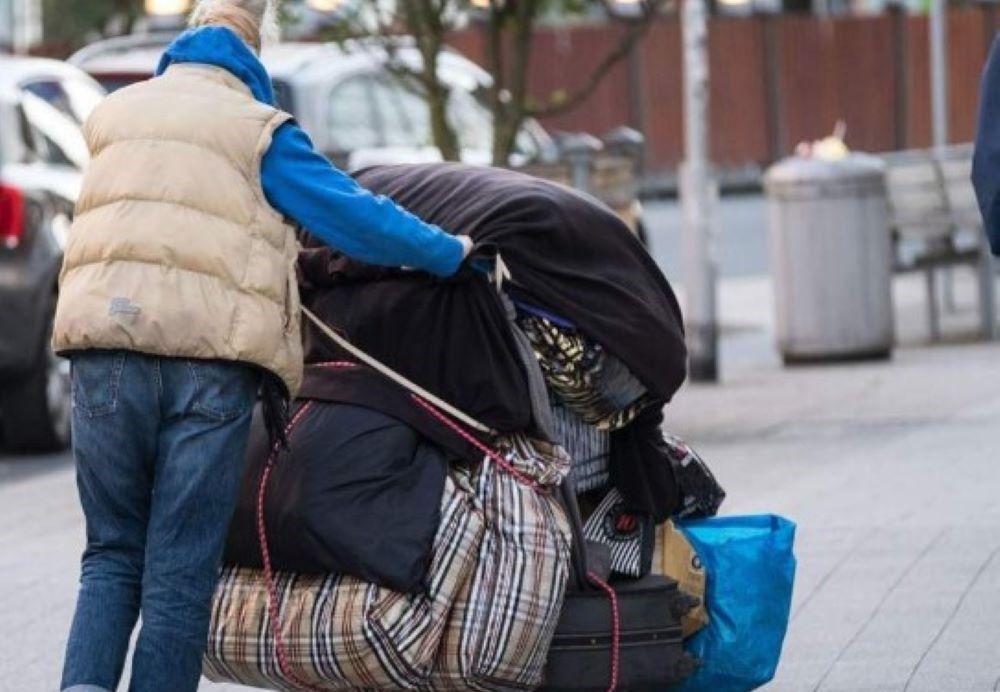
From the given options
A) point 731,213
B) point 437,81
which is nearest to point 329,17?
point 437,81

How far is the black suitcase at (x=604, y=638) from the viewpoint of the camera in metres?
5.15

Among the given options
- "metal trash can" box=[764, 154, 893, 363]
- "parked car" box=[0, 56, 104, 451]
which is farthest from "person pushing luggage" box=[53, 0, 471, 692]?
"metal trash can" box=[764, 154, 893, 363]

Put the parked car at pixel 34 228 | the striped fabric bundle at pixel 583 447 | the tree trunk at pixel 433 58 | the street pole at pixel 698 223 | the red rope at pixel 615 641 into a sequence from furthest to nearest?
the street pole at pixel 698 223
the tree trunk at pixel 433 58
the parked car at pixel 34 228
the striped fabric bundle at pixel 583 447
the red rope at pixel 615 641

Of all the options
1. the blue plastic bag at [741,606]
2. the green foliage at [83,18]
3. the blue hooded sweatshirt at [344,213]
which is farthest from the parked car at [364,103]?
the green foliage at [83,18]

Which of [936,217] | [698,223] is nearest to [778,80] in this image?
[936,217]

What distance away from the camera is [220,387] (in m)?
4.91

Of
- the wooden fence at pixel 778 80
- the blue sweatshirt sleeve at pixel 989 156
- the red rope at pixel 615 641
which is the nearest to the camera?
the blue sweatshirt sleeve at pixel 989 156

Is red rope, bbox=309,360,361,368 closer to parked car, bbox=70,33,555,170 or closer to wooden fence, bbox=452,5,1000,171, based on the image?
parked car, bbox=70,33,555,170

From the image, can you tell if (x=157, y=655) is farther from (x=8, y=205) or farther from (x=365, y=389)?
(x=8, y=205)

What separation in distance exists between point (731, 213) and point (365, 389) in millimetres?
27304

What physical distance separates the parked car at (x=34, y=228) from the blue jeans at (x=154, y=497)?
6254 millimetres

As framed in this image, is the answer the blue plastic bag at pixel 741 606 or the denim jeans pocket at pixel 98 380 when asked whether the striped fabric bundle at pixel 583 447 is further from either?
the denim jeans pocket at pixel 98 380

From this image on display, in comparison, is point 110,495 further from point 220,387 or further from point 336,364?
point 336,364

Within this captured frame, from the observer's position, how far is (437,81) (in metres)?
11.9
